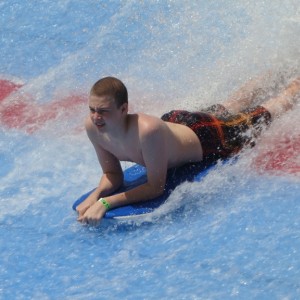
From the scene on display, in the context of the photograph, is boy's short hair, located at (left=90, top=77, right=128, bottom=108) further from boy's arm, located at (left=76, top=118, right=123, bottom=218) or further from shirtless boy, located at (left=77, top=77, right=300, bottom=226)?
boy's arm, located at (left=76, top=118, right=123, bottom=218)

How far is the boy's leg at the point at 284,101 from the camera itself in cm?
469

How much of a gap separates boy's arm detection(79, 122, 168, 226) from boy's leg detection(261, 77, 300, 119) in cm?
108

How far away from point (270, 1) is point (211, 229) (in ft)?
11.2

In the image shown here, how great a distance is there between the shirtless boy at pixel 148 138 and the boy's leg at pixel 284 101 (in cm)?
6

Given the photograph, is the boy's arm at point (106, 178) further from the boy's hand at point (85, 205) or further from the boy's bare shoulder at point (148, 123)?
the boy's bare shoulder at point (148, 123)

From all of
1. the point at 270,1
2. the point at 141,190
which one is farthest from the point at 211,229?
the point at 270,1

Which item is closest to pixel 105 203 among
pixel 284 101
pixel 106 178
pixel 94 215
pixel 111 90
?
pixel 94 215

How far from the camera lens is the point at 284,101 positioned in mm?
4746

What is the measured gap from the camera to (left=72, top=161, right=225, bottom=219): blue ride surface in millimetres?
3963

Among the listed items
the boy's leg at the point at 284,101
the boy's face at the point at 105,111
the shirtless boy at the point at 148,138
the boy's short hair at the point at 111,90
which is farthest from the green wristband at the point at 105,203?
the boy's leg at the point at 284,101

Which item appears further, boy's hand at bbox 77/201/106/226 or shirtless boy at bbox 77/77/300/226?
boy's hand at bbox 77/201/106/226

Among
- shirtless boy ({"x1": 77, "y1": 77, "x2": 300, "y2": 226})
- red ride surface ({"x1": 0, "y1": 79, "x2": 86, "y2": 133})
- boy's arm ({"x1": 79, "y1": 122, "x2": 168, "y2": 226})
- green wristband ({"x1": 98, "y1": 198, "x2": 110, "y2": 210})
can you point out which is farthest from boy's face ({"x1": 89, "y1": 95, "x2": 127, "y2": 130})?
red ride surface ({"x1": 0, "y1": 79, "x2": 86, "y2": 133})

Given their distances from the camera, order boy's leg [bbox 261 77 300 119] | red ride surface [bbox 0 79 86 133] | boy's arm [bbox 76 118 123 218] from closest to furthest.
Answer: boy's arm [bbox 76 118 123 218] → boy's leg [bbox 261 77 300 119] → red ride surface [bbox 0 79 86 133]

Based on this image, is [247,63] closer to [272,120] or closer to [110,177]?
[272,120]
